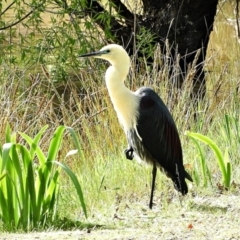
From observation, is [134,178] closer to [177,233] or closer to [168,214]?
[168,214]

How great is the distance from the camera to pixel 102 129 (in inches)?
286

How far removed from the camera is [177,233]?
4262 millimetres

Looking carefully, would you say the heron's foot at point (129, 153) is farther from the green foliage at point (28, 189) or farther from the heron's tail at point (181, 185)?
the green foliage at point (28, 189)

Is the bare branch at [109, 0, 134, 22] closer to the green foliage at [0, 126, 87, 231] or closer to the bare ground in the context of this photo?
the bare ground

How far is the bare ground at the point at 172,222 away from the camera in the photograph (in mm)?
4207

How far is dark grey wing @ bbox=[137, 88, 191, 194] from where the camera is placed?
5348 mm

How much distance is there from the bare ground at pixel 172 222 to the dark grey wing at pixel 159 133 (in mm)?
288

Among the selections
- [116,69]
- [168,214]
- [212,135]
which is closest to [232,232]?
[168,214]

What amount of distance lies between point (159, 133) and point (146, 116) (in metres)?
0.16

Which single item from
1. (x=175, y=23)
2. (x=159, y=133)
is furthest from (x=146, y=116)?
(x=175, y=23)

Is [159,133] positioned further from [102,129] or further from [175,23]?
[175,23]

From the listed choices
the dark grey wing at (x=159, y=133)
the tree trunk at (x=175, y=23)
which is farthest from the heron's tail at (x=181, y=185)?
the tree trunk at (x=175, y=23)

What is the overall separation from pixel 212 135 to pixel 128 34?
9.77 feet

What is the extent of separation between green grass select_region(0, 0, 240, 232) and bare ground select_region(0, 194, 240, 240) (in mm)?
75
